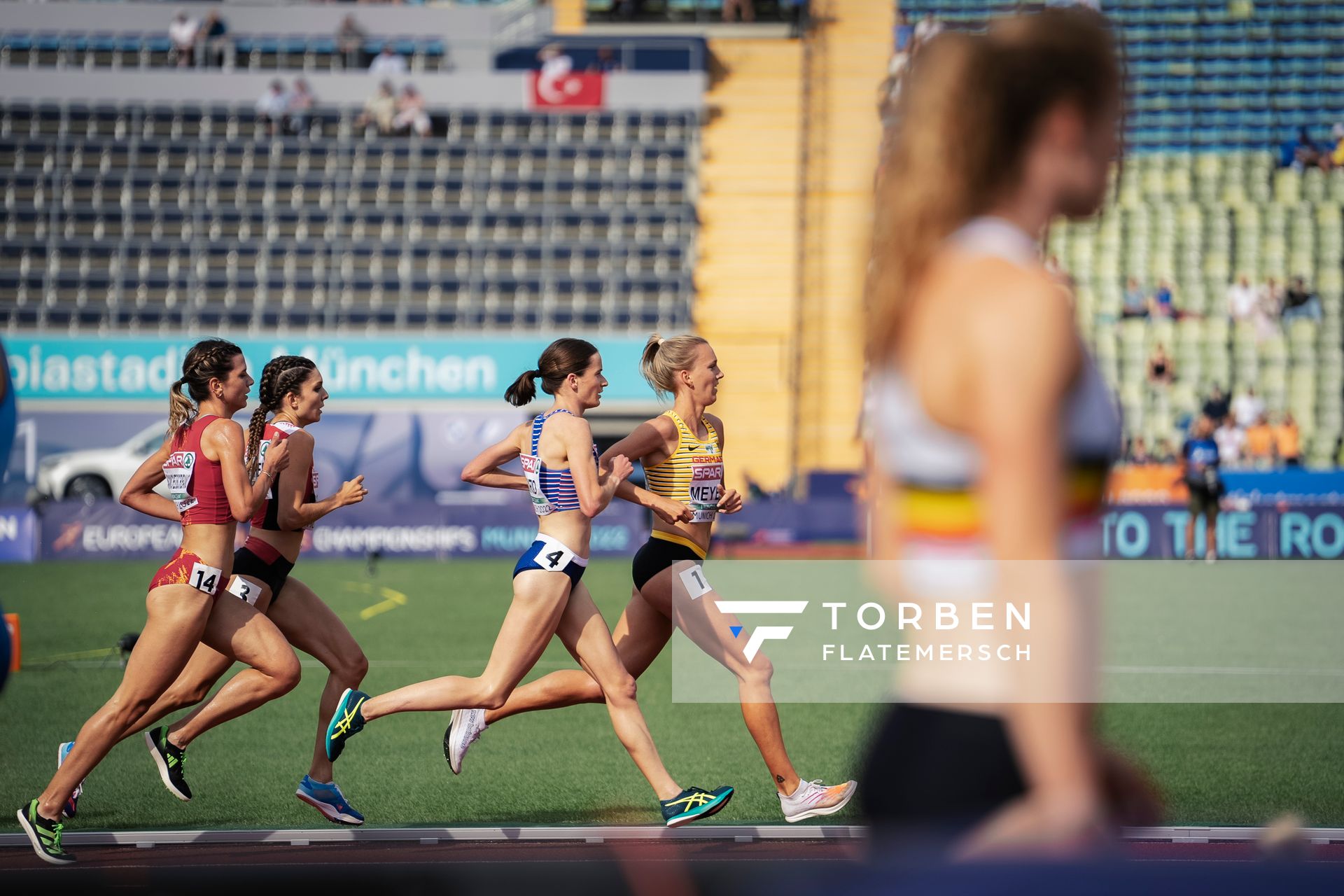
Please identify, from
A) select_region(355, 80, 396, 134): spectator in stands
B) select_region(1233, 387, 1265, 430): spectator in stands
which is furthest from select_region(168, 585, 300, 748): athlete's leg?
select_region(355, 80, 396, 134): spectator in stands

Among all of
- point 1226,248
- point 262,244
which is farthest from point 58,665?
point 1226,248

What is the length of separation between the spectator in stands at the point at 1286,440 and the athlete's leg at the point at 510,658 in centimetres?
2284

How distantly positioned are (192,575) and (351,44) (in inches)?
1286

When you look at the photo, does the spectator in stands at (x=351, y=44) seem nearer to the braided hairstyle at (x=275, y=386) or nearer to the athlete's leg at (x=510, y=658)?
the braided hairstyle at (x=275, y=386)

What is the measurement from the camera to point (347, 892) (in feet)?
17.5

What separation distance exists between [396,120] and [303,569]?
16.5 m

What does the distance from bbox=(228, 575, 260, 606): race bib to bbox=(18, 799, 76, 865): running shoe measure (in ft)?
3.71

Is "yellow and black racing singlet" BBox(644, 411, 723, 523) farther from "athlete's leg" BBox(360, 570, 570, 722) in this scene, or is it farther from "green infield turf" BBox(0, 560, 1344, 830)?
"green infield turf" BBox(0, 560, 1344, 830)

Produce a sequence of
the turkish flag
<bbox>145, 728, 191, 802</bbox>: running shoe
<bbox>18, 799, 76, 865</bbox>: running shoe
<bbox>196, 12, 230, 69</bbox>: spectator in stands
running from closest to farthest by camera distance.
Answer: <bbox>18, 799, 76, 865</bbox>: running shoe < <bbox>145, 728, 191, 802</bbox>: running shoe < the turkish flag < <bbox>196, 12, 230, 69</bbox>: spectator in stands

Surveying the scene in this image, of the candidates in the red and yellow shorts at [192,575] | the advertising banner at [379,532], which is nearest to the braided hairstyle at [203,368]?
the red and yellow shorts at [192,575]

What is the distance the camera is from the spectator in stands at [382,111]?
35344 mm

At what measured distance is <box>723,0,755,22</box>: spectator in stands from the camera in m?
37.2

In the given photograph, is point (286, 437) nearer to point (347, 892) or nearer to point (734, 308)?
point (347, 892)

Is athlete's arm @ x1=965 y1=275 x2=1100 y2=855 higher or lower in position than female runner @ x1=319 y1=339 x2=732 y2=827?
higher
